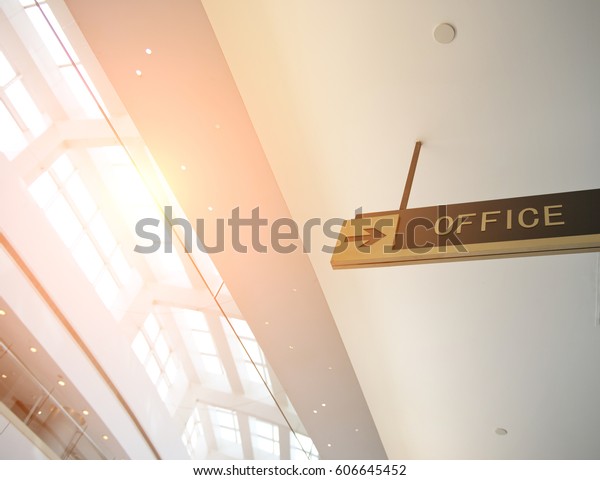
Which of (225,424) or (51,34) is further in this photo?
(225,424)

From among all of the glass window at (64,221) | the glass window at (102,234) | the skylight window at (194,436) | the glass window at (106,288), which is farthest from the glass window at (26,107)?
the skylight window at (194,436)

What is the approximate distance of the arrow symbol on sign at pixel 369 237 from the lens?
6.21 ft

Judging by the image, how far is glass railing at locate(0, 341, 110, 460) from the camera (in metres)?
4.91

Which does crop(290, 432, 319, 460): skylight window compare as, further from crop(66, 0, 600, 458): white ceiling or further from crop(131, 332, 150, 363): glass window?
crop(131, 332, 150, 363): glass window

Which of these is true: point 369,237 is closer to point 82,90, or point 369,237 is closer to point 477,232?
point 477,232

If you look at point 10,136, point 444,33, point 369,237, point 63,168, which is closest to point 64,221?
point 63,168

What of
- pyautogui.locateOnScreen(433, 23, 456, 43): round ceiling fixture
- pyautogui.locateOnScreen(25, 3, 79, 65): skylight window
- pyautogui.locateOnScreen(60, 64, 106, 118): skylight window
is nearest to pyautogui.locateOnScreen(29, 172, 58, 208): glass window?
pyautogui.locateOnScreen(60, 64, 106, 118): skylight window

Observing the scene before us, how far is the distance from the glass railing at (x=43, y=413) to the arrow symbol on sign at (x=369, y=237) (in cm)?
440

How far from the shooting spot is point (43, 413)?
17.2 feet

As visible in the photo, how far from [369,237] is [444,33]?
117cm

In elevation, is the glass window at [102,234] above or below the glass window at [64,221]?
below

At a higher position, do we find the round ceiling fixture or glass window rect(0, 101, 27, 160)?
the round ceiling fixture

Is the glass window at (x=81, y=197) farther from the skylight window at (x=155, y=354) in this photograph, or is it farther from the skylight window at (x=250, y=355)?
the skylight window at (x=250, y=355)

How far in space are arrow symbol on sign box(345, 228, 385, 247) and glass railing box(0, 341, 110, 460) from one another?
440cm
